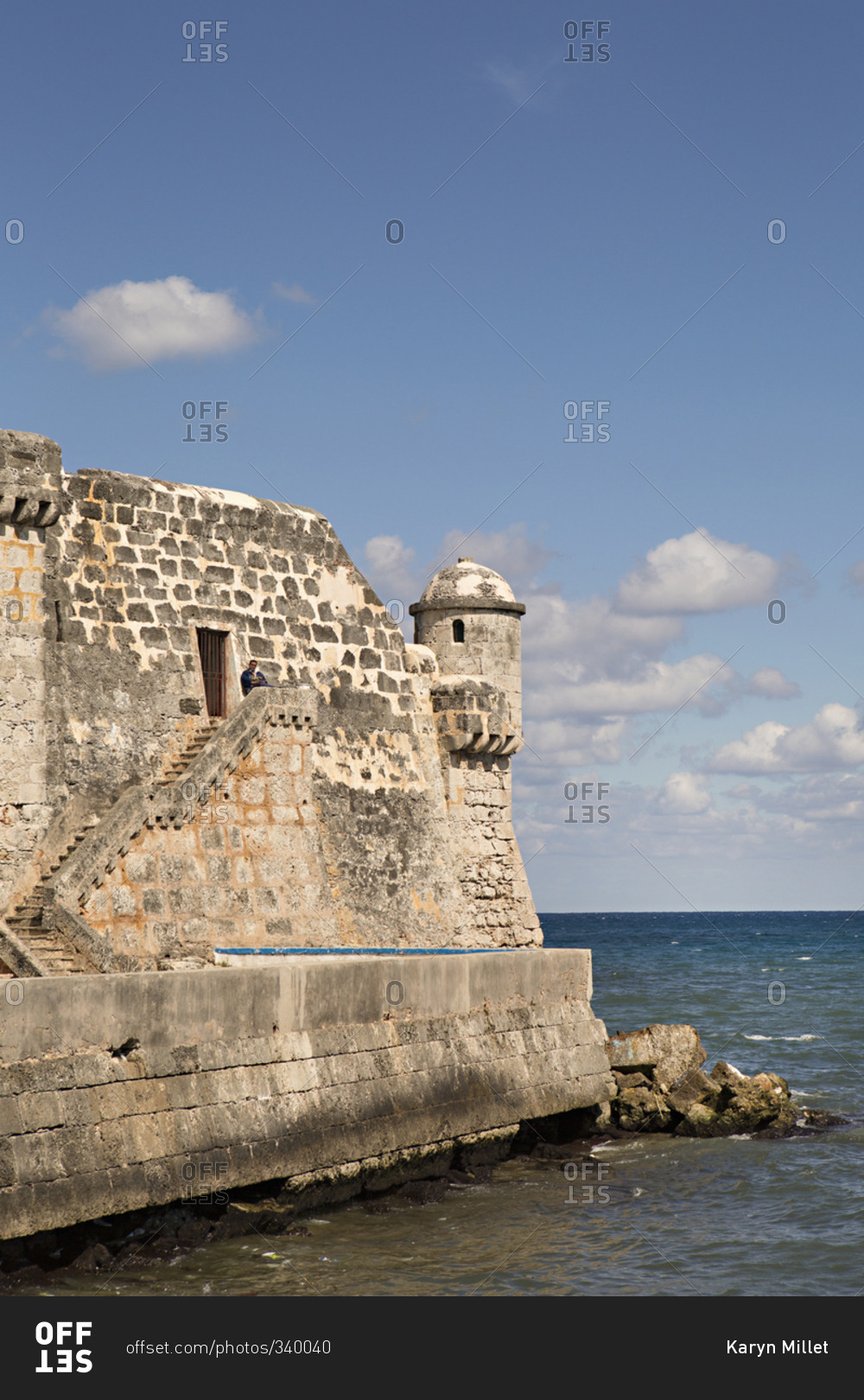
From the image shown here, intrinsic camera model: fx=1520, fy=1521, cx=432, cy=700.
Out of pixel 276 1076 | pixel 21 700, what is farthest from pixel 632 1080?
pixel 21 700

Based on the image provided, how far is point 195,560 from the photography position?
18.4m

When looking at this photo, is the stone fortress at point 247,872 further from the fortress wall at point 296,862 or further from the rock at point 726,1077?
the rock at point 726,1077

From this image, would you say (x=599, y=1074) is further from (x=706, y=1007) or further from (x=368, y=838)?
(x=706, y=1007)

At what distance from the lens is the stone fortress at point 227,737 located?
1578 cm

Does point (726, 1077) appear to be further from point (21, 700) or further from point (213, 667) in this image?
point (21, 700)

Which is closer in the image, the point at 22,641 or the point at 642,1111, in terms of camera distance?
the point at 22,641

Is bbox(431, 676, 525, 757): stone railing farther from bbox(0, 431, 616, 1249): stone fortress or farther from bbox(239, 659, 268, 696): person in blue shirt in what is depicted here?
bbox(239, 659, 268, 696): person in blue shirt

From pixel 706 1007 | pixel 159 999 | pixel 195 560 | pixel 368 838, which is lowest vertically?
pixel 706 1007

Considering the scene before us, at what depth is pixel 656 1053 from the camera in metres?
20.2

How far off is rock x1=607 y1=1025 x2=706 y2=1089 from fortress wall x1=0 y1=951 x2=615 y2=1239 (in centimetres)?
129

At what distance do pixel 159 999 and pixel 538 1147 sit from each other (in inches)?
255

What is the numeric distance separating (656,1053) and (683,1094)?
629 mm

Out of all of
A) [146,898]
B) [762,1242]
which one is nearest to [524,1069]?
[762,1242]

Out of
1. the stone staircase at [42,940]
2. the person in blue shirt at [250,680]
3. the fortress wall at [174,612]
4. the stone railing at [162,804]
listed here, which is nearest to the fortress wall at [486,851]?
the fortress wall at [174,612]
